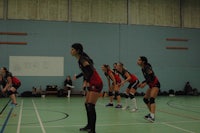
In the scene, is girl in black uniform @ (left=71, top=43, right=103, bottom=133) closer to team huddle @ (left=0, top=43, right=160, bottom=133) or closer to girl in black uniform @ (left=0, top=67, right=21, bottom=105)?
team huddle @ (left=0, top=43, right=160, bottom=133)

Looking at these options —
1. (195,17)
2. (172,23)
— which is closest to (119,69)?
(172,23)

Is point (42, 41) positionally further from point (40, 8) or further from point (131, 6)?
point (131, 6)

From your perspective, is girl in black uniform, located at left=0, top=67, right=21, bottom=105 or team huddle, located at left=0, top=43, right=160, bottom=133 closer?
team huddle, located at left=0, top=43, right=160, bottom=133

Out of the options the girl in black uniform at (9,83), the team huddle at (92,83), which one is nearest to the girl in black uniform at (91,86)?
the team huddle at (92,83)

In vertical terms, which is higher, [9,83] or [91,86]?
[91,86]

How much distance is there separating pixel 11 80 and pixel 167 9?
1780 centimetres

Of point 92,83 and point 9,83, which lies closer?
point 92,83

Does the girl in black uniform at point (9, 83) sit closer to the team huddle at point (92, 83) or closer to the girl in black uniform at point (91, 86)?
the team huddle at point (92, 83)

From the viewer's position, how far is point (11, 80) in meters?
10.4

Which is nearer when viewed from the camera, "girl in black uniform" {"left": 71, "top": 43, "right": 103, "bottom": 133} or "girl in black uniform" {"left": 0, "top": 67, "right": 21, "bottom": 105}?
"girl in black uniform" {"left": 71, "top": 43, "right": 103, "bottom": 133}

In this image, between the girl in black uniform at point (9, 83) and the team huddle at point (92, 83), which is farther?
the girl in black uniform at point (9, 83)

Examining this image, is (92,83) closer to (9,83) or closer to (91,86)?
(91,86)

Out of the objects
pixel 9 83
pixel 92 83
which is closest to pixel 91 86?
pixel 92 83

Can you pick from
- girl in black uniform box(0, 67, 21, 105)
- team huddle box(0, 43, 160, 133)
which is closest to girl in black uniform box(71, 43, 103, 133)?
team huddle box(0, 43, 160, 133)
